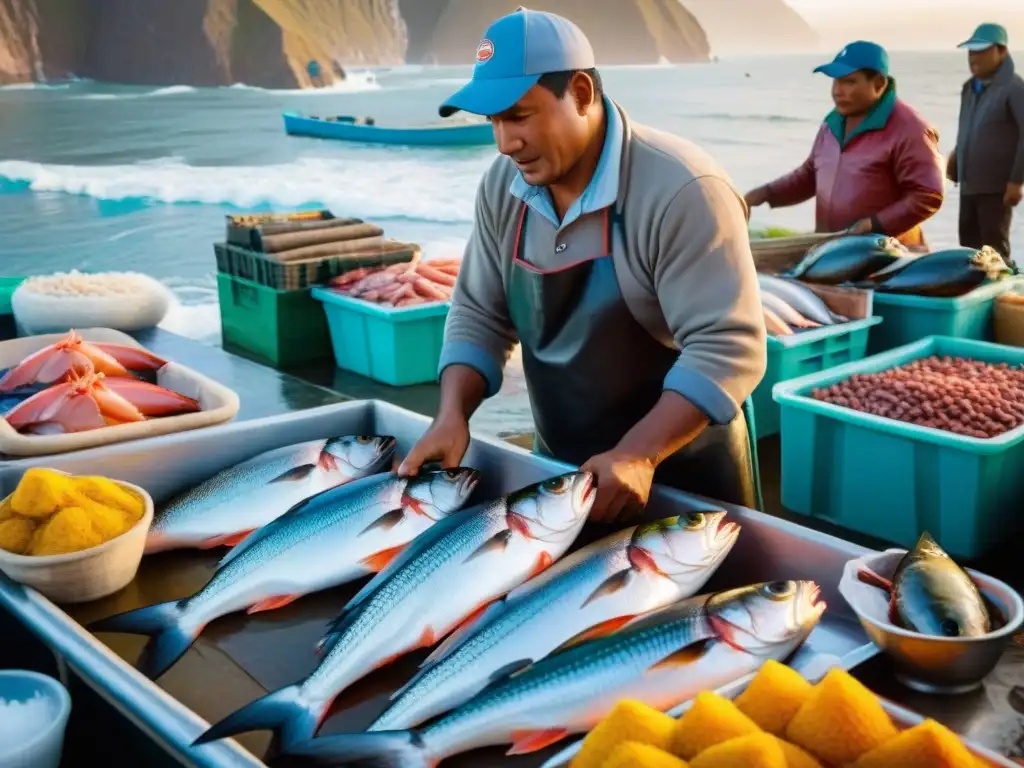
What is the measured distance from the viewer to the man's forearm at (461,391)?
238 cm

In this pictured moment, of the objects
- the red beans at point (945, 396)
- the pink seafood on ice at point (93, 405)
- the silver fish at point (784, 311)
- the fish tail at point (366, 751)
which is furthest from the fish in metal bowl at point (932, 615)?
the silver fish at point (784, 311)

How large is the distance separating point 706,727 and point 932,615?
1.89ft

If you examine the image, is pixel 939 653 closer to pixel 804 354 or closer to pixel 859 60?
pixel 804 354

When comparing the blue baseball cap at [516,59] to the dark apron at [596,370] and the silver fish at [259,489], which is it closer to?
the dark apron at [596,370]

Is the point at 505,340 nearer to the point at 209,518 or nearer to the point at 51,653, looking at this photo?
the point at 209,518

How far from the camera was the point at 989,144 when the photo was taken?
792 centimetres

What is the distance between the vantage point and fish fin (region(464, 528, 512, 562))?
1718 mm

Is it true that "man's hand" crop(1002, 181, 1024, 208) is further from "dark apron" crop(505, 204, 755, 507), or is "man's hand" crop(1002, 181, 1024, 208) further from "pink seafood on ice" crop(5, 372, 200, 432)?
"pink seafood on ice" crop(5, 372, 200, 432)

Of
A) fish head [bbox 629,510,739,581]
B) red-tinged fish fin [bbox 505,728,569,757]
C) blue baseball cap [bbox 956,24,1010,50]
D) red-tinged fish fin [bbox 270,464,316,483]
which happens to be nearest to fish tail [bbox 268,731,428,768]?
red-tinged fish fin [bbox 505,728,569,757]

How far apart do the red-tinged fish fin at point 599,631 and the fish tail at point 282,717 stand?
36 cm

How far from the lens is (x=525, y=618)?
5.11 ft

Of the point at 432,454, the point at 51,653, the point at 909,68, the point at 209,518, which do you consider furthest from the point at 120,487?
the point at 909,68

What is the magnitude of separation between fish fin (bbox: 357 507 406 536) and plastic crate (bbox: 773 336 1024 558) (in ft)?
7.22

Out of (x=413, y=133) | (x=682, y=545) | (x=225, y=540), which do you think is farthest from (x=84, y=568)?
(x=413, y=133)
